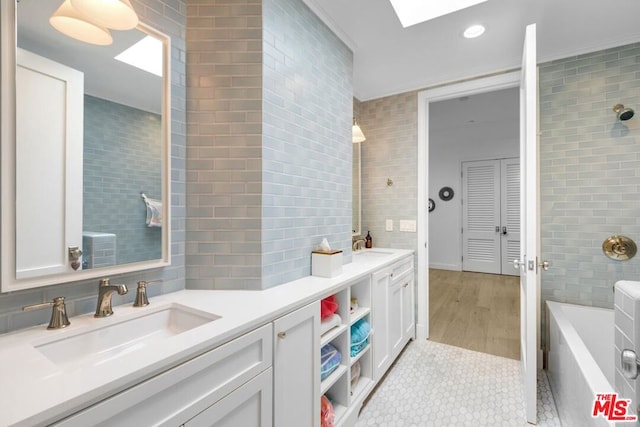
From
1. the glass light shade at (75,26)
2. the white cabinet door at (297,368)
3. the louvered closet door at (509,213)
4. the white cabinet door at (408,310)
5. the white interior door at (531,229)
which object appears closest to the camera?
the glass light shade at (75,26)

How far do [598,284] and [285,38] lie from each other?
2863 millimetres

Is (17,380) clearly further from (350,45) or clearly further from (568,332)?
(568,332)

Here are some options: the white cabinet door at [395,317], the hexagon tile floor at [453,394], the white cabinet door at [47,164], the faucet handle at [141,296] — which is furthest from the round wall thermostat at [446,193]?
the white cabinet door at [47,164]

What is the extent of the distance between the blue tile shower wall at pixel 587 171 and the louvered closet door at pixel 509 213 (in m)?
3.19

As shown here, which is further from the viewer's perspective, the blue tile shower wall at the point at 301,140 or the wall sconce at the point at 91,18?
the blue tile shower wall at the point at 301,140

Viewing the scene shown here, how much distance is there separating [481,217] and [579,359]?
14.5 ft

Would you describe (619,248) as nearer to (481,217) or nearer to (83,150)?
(83,150)

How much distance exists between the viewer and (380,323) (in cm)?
203

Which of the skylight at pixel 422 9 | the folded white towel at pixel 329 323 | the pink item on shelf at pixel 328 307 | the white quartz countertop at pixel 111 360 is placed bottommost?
the folded white towel at pixel 329 323

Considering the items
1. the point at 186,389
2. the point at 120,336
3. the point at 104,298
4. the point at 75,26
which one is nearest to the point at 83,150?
the point at 75,26

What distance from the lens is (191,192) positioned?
1.45 m

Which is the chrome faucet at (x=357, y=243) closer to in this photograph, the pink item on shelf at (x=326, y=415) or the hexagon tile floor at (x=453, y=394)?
the hexagon tile floor at (x=453, y=394)

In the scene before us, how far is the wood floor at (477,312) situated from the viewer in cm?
273

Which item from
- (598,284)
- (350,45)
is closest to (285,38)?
(350,45)
